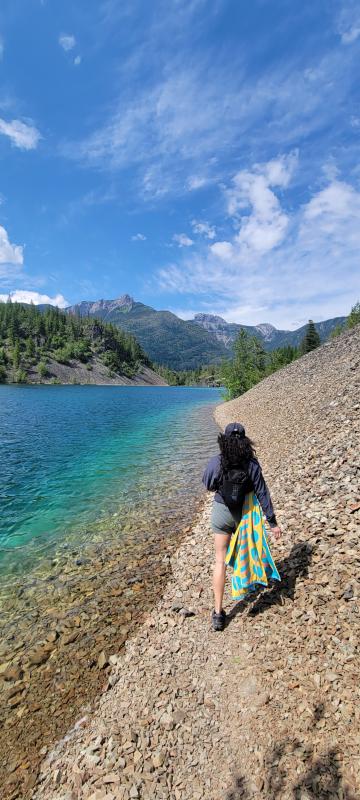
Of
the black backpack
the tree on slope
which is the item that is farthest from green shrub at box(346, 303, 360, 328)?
the black backpack

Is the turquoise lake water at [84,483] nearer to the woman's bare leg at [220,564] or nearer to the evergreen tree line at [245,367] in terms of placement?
the woman's bare leg at [220,564]

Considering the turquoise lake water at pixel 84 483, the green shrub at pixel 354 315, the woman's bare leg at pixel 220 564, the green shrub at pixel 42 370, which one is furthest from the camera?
the green shrub at pixel 42 370

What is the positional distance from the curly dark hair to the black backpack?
12cm

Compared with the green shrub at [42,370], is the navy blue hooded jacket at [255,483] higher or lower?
lower

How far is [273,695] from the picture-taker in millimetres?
5234

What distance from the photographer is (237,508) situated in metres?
6.75

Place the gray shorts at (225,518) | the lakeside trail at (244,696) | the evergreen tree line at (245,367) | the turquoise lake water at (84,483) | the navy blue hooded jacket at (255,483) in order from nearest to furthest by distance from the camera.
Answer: the lakeside trail at (244,696)
the navy blue hooded jacket at (255,483)
the gray shorts at (225,518)
the turquoise lake water at (84,483)
the evergreen tree line at (245,367)

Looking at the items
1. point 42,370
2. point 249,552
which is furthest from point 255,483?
point 42,370

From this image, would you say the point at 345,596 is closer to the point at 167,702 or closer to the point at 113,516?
the point at 167,702

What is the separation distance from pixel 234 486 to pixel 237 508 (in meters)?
0.53

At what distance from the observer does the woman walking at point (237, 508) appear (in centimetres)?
657

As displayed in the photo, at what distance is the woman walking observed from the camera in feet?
21.6

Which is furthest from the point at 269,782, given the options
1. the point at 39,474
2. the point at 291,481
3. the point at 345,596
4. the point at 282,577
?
the point at 39,474

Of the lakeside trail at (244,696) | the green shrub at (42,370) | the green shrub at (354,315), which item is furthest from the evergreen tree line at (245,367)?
the green shrub at (42,370)
